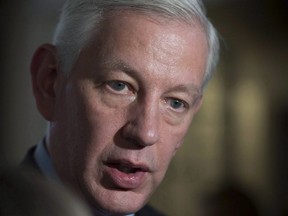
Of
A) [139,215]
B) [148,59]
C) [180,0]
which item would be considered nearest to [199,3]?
[180,0]

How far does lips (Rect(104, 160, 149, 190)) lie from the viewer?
78cm

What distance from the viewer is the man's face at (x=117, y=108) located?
78 centimetres

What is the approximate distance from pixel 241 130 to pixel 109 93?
342 millimetres

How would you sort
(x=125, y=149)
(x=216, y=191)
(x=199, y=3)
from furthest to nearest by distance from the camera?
(x=216, y=191) → (x=199, y=3) → (x=125, y=149)

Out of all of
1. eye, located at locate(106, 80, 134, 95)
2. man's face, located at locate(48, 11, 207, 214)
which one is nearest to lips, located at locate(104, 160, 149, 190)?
man's face, located at locate(48, 11, 207, 214)

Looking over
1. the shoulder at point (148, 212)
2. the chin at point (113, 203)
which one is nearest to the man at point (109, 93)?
the chin at point (113, 203)

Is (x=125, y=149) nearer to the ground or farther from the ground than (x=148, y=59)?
nearer to the ground

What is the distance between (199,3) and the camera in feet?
2.94

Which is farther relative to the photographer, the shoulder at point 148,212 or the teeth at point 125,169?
the shoulder at point 148,212

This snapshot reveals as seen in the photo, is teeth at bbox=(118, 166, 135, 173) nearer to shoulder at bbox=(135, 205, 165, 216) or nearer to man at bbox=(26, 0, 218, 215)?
man at bbox=(26, 0, 218, 215)

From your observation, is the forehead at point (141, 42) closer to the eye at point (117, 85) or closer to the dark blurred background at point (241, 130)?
the eye at point (117, 85)

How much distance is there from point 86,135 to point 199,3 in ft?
1.06

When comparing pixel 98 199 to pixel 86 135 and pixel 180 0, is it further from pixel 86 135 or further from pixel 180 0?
pixel 180 0

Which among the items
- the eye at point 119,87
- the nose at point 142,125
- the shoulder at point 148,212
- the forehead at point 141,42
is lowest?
the shoulder at point 148,212
